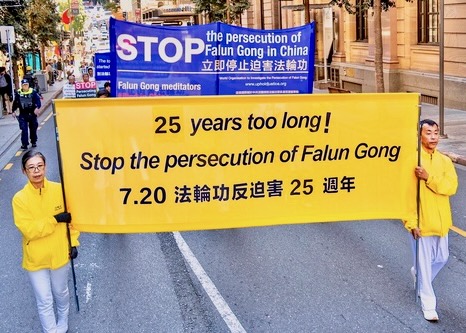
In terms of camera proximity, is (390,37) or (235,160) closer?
(235,160)

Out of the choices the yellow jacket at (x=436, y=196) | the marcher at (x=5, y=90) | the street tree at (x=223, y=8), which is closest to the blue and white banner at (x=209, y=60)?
the yellow jacket at (x=436, y=196)

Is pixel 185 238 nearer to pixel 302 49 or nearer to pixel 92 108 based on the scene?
pixel 92 108

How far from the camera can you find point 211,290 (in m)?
7.33

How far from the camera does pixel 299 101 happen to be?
6.31m

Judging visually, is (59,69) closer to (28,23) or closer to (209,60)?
(28,23)

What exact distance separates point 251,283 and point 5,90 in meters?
22.8

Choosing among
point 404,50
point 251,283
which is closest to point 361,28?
point 404,50

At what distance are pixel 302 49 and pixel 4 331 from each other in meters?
9.15

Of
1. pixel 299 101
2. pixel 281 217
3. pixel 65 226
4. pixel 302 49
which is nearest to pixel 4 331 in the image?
pixel 65 226

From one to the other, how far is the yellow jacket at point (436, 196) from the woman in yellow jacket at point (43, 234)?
3054 mm

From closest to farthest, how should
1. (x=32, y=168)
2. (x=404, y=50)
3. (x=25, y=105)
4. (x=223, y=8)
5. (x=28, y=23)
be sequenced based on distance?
(x=32, y=168) < (x=25, y=105) < (x=404, y=50) < (x=28, y=23) < (x=223, y=8)

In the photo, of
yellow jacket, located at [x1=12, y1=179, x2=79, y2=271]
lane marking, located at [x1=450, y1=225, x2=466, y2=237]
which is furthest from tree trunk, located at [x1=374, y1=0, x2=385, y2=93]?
yellow jacket, located at [x1=12, y1=179, x2=79, y2=271]

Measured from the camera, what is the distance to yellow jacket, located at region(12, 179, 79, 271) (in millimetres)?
5672

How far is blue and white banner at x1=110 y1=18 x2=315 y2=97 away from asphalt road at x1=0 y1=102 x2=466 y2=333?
13.8 ft
